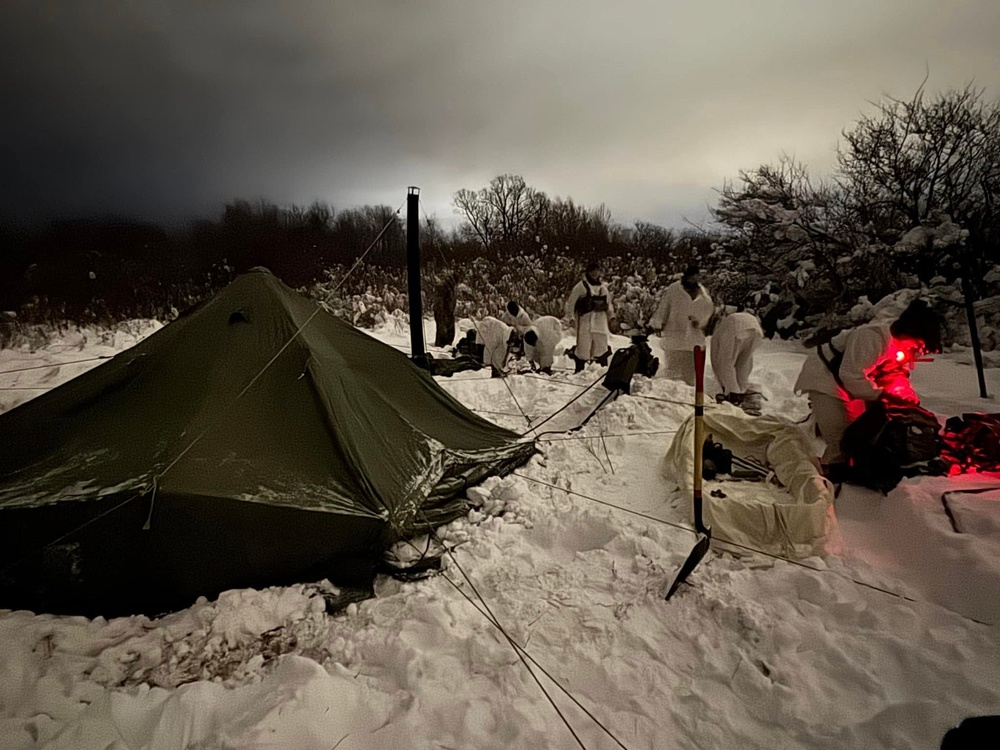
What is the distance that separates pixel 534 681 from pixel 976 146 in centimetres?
1261

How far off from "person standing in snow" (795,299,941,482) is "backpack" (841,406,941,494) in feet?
0.46

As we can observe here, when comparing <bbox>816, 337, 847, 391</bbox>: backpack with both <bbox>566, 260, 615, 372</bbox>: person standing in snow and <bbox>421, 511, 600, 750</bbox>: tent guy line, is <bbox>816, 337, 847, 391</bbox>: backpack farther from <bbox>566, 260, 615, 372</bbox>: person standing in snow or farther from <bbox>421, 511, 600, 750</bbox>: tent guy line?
<bbox>566, 260, 615, 372</bbox>: person standing in snow

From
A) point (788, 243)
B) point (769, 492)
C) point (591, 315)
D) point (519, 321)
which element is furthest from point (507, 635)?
point (788, 243)

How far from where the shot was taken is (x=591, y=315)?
7.05 m

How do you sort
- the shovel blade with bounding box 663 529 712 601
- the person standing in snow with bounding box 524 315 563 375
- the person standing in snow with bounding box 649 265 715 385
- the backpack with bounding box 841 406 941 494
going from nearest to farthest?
the shovel blade with bounding box 663 529 712 601, the backpack with bounding box 841 406 941 494, the person standing in snow with bounding box 649 265 715 385, the person standing in snow with bounding box 524 315 563 375

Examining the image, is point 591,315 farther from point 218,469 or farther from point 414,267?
point 218,469

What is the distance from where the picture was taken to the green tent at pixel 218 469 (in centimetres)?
228

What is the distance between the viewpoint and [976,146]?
8.89 m

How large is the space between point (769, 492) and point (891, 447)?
0.77m

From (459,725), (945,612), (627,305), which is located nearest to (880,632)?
(945,612)

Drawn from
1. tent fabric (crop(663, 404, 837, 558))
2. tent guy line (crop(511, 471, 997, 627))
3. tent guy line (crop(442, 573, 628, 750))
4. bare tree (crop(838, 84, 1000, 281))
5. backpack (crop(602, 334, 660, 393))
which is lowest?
tent guy line (crop(442, 573, 628, 750))

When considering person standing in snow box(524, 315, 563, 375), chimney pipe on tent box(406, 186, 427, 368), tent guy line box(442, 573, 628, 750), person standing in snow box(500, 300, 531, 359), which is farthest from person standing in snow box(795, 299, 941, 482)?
person standing in snow box(500, 300, 531, 359)

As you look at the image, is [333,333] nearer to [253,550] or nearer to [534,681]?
[253,550]

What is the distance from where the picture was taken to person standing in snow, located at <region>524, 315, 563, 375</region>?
731cm
